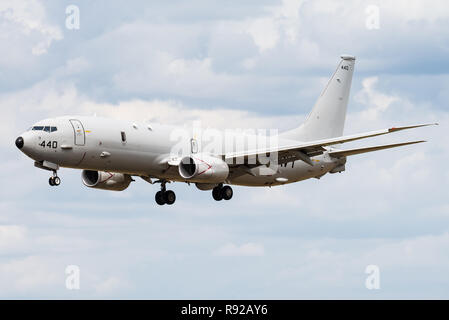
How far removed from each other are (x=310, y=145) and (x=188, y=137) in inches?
375

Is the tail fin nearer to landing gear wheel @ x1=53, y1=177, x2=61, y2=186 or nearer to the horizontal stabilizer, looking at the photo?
the horizontal stabilizer

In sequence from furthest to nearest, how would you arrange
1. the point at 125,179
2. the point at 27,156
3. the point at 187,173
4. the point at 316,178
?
the point at 316,178 → the point at 125,179 → the point at 187,173 → the point at 27,156

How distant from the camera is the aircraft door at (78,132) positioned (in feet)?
262

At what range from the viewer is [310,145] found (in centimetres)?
Result: 8506

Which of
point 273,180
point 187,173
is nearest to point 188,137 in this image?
point 187,173

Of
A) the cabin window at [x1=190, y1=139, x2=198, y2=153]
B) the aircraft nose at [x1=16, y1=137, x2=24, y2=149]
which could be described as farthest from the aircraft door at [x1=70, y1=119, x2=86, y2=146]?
the cabin window at [x1=190, y1=139, x2=198, y2=153]

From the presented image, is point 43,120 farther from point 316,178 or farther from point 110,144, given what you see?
point 316,178

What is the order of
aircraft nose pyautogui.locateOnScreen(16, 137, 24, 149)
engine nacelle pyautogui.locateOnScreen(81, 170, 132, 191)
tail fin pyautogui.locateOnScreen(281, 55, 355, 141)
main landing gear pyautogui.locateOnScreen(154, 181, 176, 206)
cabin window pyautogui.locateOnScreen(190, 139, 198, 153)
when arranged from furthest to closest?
tail fin pyautogui.locateOnScreen(281, 55, 355, 141), main landing gear pyautogui.locateOnScreen(154, 181, 176, 206), engine nacelle pyautogui.locateOnScreen(81, 170, 132, 191), cabin window pyautogui.locateOnScreen(190, 139, 198, 153), aircraft nose pyautogui.locateOnScreen(16, 137, 24, 149)

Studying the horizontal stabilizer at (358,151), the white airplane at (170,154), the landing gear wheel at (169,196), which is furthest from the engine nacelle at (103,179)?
the horizontal stabilizer at (358,151)

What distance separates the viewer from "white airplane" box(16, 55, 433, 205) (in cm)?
7956

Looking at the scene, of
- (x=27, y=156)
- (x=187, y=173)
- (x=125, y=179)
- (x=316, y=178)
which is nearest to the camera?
(x=27, y=156)

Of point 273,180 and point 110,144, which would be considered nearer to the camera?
point 110,144

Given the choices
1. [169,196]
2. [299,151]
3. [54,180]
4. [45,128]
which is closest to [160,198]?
[169,196]

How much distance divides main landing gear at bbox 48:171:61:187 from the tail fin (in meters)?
25.2
